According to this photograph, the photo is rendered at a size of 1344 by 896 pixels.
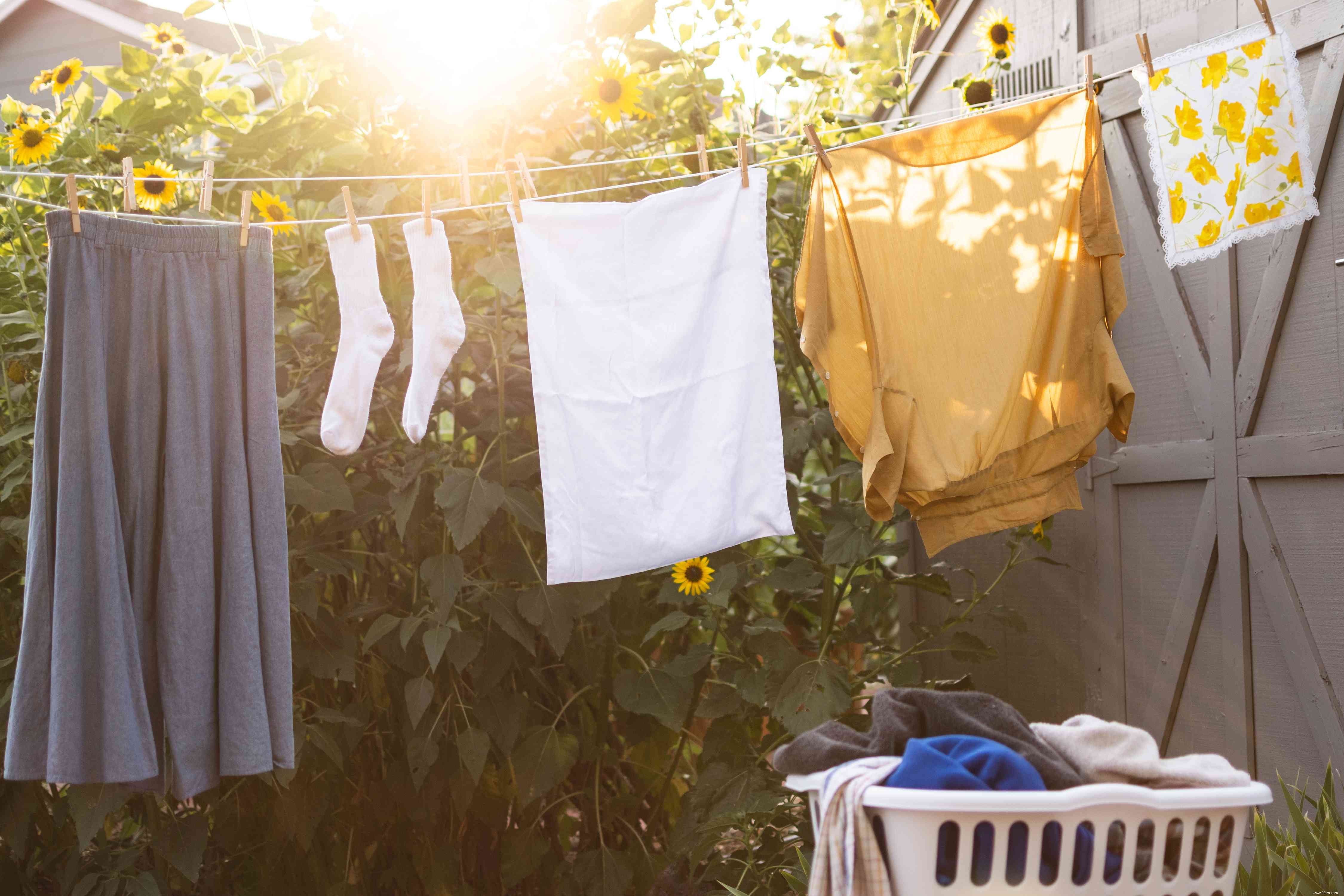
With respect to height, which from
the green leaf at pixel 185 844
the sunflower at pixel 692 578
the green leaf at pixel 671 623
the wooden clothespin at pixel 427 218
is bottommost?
the green leaf at pixel 185 844

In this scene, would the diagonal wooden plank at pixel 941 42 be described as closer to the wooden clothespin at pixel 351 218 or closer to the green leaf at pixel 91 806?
the wooden clothespin at pixel 351 218

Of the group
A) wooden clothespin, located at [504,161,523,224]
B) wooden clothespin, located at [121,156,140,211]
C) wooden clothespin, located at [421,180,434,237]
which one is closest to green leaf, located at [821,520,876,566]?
wooden clothespin, located at [504,161,523,224]

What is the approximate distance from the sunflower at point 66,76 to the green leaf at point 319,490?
106cm

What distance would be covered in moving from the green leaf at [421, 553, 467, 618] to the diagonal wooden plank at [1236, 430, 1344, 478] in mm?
1663

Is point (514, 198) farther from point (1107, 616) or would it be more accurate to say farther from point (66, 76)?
point (1107, 616)

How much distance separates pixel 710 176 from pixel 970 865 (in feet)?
5.56

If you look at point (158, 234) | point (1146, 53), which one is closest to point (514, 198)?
point (158, 234)

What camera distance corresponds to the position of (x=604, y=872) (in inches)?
99.2

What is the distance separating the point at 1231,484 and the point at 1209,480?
2.8 inches

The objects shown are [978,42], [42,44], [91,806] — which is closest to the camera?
[91,806]

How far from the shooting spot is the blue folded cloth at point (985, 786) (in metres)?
1.09

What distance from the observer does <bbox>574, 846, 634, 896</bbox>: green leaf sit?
2.49 metres

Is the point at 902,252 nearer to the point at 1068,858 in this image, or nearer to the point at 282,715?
the point at 1068,858

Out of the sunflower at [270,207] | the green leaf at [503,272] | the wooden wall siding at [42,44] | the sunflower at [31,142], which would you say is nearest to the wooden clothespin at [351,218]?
the green leaf at [503,272]
